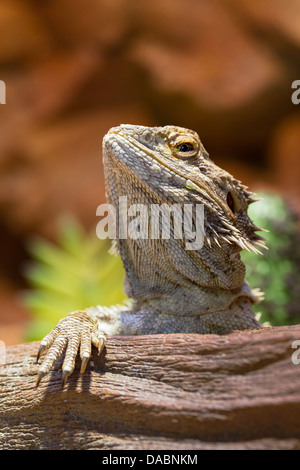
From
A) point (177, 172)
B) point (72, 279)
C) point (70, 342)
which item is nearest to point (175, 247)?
point (177, 172)

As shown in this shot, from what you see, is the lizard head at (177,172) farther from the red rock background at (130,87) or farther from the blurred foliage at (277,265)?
the red rock background at (130,87)

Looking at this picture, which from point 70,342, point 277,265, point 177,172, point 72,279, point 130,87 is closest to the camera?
point 70,342

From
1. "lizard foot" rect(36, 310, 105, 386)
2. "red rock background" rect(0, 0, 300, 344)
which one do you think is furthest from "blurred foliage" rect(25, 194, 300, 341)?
"lizard foot" rect(36, 310, 105, 386)

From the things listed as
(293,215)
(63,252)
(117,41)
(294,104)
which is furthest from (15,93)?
(293,215)

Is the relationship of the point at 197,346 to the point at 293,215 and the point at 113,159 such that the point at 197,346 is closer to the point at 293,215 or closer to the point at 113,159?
the point at 113,159

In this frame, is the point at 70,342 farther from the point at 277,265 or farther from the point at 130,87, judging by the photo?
the point at 130,87
